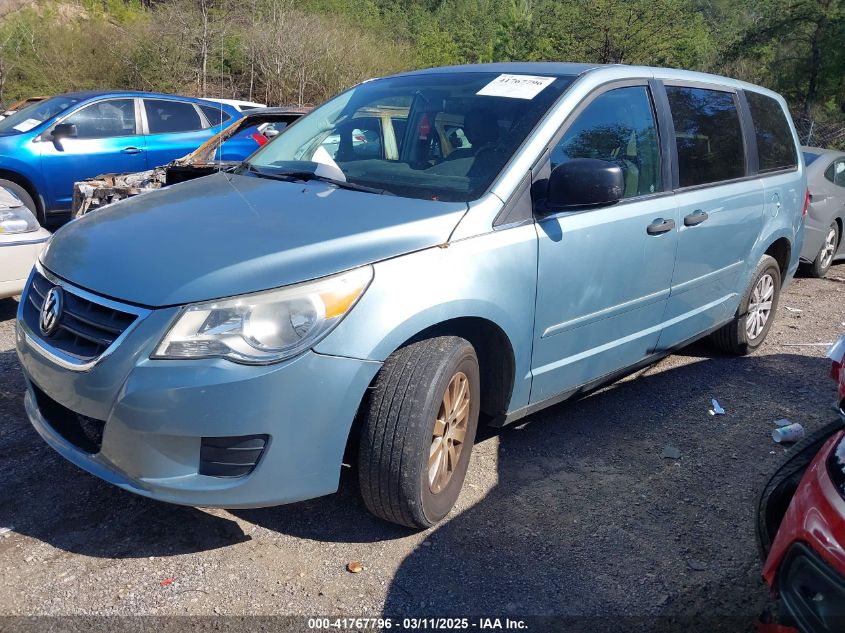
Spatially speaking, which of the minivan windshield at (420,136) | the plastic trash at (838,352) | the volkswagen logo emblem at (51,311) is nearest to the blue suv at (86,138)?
the minivan windshield at (420,136)

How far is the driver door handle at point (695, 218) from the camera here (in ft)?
13.2

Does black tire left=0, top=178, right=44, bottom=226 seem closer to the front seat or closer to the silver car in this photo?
the front seat

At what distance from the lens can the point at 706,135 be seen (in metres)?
4.37

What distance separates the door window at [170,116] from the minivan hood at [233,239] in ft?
21.5

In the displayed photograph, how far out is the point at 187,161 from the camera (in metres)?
6.82

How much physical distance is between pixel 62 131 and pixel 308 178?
6121mm

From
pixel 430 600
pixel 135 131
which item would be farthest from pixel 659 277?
pixel 135 131

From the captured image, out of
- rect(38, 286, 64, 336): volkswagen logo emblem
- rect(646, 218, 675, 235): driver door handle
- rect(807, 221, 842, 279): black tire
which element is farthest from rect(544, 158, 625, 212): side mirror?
rect(807, 221, 842, 279): black tire

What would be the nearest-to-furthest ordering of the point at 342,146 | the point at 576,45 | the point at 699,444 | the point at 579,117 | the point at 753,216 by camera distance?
the point at 579,117 → the point at 342,146 → the point at 699,444 → the point at 753,216 → the point at 576,45

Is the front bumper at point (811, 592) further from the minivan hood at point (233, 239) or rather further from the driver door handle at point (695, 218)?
the driver door handle at point (695, 218)

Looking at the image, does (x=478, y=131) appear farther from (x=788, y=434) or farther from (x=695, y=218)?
(x=788, y=434)

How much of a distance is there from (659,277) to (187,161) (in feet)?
Answer: 15.0

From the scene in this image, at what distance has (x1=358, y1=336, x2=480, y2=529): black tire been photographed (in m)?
2.73

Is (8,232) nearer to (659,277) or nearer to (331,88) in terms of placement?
(659,277)
